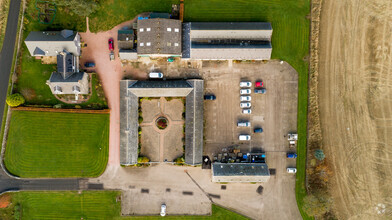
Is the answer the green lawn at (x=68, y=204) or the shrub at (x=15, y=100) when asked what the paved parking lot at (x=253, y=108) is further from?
the shrub at (x=15, y=100)

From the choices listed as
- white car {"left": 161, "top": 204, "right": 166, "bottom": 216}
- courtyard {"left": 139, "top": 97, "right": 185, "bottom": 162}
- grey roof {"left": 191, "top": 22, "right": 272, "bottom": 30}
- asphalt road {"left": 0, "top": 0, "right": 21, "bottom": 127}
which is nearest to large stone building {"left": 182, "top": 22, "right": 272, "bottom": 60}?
grey roof {"left": 191, "top": 22, "right": 272, "bottom": 30}

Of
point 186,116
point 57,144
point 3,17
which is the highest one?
point 3,17

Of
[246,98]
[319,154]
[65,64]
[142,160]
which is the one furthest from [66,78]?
[319,154]

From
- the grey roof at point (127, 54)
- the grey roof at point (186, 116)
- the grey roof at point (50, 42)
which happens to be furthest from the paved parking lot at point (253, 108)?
the grey roof at point (50, 42)

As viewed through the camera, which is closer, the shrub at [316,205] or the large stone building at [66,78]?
the large stone building at [66,78]

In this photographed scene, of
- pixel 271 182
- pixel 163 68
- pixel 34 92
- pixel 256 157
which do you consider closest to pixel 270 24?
pixel 163 68

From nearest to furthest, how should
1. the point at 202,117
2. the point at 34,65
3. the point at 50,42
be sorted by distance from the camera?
1. the point at 50,42
2. the point at 202,117
3. the point at 34,65

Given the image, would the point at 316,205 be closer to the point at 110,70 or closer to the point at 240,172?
the point at 240,172
